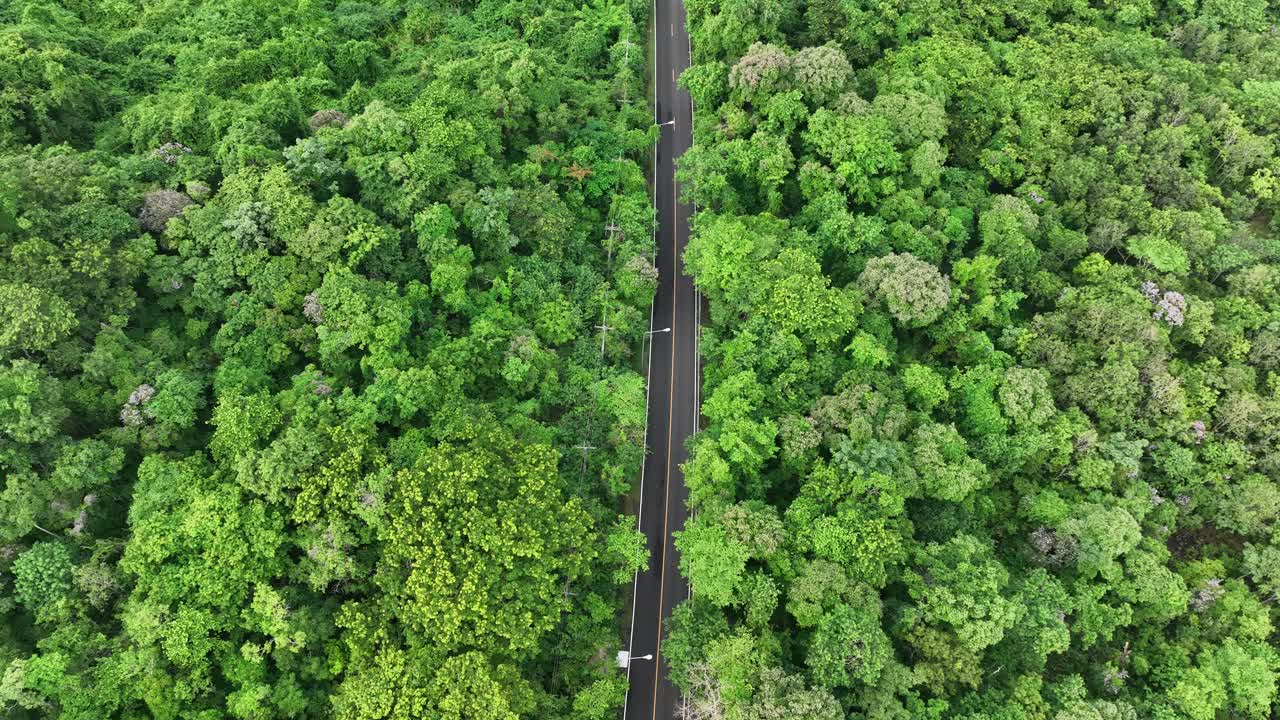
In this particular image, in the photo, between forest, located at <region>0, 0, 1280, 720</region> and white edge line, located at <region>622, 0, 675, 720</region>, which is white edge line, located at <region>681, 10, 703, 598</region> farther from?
white edge line, located at <region>622, 0, 675, 720</region>

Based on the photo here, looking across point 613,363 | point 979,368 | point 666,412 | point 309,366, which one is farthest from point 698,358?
point 309,366

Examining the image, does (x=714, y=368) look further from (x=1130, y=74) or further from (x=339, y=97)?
(x=1130, y=74)

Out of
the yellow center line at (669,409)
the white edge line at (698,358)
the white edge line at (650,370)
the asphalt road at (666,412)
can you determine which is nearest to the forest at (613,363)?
the white edge line at (698,358)

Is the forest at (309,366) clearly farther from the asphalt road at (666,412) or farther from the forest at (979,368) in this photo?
the forest at (979,368)

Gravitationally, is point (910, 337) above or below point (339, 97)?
below

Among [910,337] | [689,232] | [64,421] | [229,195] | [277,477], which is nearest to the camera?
[277,477]

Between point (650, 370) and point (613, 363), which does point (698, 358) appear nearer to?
point (650, 370)

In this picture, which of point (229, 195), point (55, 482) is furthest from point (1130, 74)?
point (55, 482)
